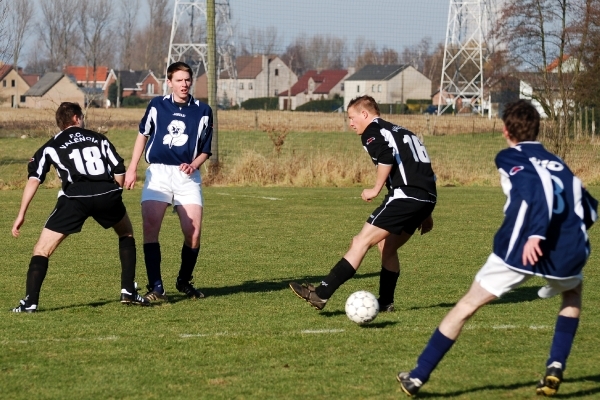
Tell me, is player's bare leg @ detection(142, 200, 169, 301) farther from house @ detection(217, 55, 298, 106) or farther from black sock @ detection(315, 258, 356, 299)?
house @ detection(217, 55, 298, 106)

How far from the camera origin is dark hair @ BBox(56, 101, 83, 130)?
7.33 m

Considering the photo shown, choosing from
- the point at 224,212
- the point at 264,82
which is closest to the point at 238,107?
the point at 264,82

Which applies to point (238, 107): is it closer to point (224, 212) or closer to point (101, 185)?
point (224, 212)

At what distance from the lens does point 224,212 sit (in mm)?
15945

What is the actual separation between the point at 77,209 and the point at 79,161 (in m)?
0.40

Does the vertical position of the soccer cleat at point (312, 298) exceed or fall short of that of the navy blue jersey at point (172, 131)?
it falls short

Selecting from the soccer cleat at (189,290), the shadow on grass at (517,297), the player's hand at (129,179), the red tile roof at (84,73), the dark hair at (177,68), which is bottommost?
the shadow on grass at (517,297)

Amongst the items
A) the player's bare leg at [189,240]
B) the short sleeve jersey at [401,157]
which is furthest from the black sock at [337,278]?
the player's bare leg at [189,240]

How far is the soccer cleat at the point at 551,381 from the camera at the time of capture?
486cm

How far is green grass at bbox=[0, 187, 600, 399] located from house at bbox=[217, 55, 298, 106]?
2006 centimetres

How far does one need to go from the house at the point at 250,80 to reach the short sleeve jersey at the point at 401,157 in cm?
2296

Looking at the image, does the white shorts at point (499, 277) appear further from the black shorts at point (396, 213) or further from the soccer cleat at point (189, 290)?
the soccer cleat at point (189, 290)

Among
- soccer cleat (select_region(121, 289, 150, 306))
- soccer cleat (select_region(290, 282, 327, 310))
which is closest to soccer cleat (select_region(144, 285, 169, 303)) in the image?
soccer cleat (select_region(121, 289, 150, 306))

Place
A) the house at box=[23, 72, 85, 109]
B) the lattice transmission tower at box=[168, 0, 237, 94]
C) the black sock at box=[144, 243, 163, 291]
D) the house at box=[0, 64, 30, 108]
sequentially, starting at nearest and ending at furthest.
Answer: the black sock at box=[144, 243, 163, 291] < the lattice transmission tower at box=[168, 0, 237, 94] < the house at box=[23, 72, 85, 109] < the house at box=[0, 64, 30, 108]
